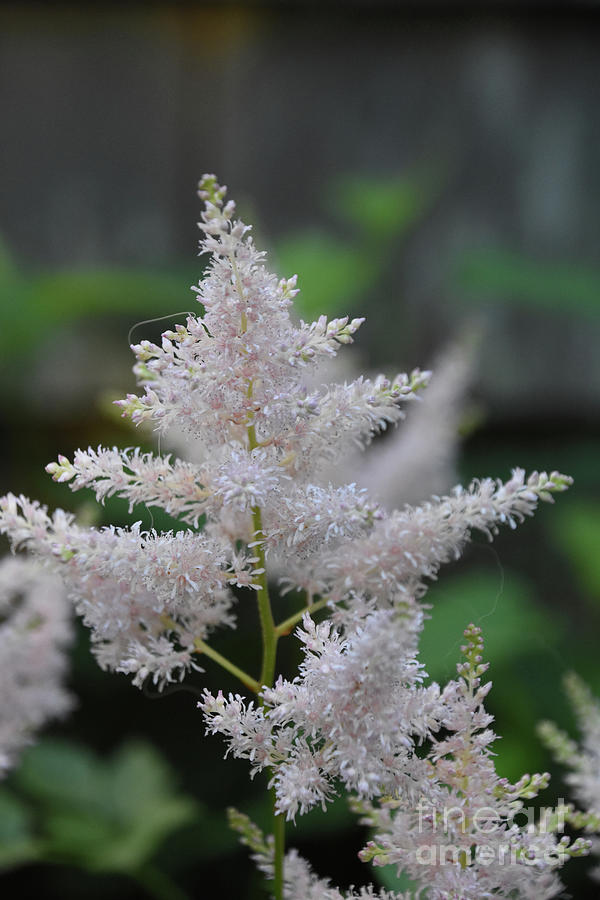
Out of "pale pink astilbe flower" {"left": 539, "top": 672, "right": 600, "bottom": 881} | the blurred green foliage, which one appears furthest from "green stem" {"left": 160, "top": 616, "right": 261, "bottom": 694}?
the blurred green foliage

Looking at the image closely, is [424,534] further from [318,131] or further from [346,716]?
[318,131]

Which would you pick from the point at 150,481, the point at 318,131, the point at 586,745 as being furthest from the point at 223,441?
the point at 318,131

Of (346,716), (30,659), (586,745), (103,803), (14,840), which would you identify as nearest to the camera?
(346,716)

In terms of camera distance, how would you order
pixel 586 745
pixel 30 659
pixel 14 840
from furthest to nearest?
pixel 14 840 → pixel 30 659 → pixel 586 745

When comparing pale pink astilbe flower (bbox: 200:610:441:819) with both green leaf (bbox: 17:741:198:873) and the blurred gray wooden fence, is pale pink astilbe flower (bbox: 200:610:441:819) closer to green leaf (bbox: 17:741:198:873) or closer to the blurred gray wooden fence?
green leaf (bbox: 17:741:198:873)

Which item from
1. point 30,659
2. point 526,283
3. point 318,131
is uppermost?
point 318,131

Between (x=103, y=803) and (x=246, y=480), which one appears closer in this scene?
(x=246, y=480)

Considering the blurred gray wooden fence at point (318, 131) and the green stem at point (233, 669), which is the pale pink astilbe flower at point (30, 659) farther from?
the blurred gray wooden fence at point (318, 131)
